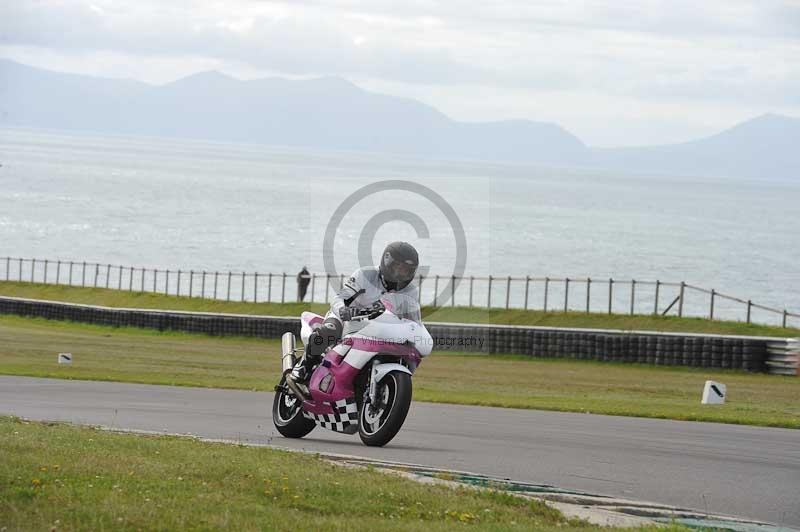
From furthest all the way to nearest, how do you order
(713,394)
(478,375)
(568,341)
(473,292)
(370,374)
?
(473,292), (568,341), (478,375), (713,394), (370,374)

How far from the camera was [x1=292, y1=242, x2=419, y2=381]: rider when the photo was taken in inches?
478

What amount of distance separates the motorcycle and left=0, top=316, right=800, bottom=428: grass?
7.16 m

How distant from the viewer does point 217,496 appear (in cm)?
828

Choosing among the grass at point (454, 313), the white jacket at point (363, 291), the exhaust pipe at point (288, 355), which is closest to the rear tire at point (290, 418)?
the exhaust pipe at point (288, 355)

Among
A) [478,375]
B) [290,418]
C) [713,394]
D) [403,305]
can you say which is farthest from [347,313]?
[478,375]

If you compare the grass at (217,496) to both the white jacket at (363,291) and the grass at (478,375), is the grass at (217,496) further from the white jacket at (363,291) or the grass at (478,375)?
the grass at (478,375)

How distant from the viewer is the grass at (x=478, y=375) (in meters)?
20.9

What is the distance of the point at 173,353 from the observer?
114 ft

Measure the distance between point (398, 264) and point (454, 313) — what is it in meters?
34.7

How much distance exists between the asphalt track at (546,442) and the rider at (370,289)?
3.72 feet

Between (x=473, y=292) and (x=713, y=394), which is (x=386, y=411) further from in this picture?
(x=473, y=292)

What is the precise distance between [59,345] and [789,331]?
2170 cm

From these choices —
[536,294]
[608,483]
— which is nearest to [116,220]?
[536,294]

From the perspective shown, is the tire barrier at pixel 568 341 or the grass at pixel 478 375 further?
the tire barrier at pixel 568 341
